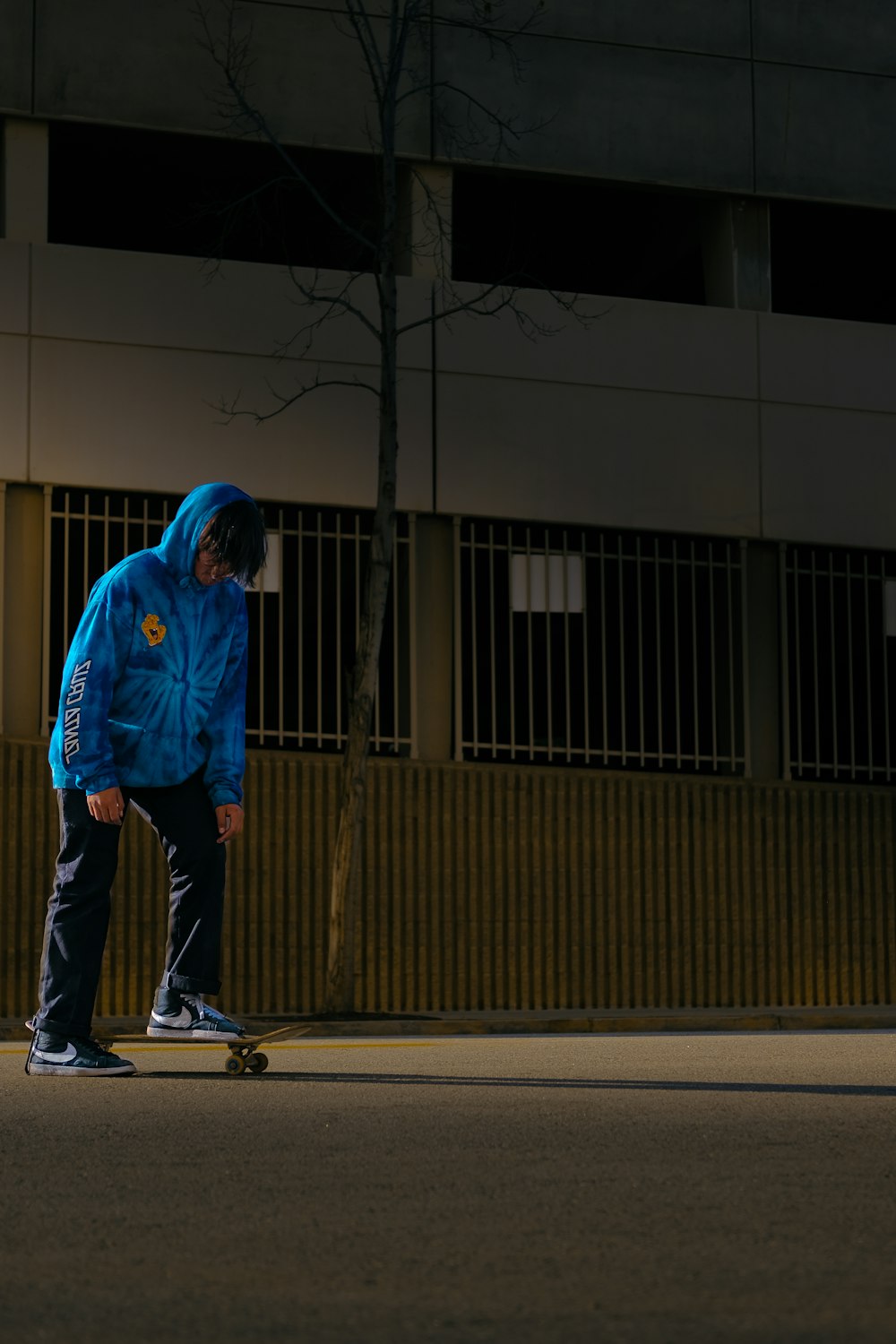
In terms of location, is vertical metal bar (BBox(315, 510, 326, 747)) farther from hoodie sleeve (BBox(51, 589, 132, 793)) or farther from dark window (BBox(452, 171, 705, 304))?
hoodie sleeve (BBox(51, 589, 132, 793))

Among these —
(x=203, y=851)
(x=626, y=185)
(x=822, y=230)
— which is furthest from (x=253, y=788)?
(x=203, y=851)

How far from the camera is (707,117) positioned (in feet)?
70.2

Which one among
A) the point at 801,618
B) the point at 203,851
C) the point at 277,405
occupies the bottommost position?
the point at 203,851

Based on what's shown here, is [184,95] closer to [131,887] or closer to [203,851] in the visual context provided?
[131,887]

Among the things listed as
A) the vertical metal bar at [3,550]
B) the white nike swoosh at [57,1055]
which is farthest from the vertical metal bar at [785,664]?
the white nike swoosh at [57,1055]

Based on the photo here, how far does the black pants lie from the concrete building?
33.2 ft

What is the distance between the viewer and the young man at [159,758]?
8445 mm

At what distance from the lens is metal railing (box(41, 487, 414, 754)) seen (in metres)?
19.0

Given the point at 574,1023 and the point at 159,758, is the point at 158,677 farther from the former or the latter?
the point at 574,1023

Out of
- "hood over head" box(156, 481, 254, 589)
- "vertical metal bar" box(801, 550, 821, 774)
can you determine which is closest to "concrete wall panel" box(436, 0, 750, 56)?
"vertical metal bar" box(801, 550, 821, 774)

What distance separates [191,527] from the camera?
8.59m

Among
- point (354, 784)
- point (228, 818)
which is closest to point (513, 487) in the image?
point (354, 784)

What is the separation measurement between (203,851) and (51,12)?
41.2 feet

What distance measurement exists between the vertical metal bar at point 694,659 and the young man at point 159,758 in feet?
41.2
